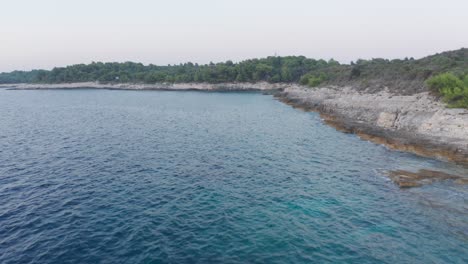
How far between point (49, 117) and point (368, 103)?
79419mm

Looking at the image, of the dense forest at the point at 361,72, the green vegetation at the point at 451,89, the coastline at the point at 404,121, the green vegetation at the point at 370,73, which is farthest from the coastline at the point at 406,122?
the dense forest at the point at 361,72

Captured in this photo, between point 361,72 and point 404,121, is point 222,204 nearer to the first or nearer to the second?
point 404,121

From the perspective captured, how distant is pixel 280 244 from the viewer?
21.0 metres

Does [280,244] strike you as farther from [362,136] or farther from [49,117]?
[49,117]

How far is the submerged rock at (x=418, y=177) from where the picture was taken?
30.8 meters

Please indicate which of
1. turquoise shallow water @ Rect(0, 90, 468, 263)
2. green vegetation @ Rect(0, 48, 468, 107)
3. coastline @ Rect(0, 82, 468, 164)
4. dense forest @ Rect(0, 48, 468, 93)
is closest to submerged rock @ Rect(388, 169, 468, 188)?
turquoise shallow water @ Rect(0, 90, 468, 263)

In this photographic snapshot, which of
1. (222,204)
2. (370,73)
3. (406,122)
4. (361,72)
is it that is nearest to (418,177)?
(222,204)

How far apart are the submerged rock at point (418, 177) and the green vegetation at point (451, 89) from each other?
21782 millimetres

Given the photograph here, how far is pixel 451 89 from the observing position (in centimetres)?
5419

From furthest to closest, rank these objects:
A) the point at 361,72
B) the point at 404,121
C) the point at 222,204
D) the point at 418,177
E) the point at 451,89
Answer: the point at 361,72
the point at 451,89
the point at 404,121
the point at 418,177
the point at 222,204

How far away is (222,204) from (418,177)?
21.1 metres

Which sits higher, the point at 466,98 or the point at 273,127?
the point at 466,98

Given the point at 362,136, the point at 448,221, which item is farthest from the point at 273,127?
the point at 448,221

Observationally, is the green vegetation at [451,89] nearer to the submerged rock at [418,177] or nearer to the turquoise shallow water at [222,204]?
the turquoise shallow water at [222,204]
